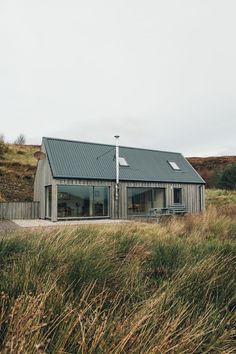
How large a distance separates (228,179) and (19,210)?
22670 millimetres

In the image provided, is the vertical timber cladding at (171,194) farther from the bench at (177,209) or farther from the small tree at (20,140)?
the small tree at (20,140)

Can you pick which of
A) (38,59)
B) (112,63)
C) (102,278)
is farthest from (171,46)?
(102,278)

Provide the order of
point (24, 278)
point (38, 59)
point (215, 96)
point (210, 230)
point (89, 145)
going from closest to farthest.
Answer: point (24, 278) < point (210, 230) < point (38, 59) < point (215, 96) < point (89, 145)

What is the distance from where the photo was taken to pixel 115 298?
9.02 ft

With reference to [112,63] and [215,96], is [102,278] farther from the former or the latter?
[215,96]

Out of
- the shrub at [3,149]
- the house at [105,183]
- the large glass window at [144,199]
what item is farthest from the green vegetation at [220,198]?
the shrub at [3,149]

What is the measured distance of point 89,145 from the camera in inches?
753

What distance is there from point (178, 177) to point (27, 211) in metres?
11.3

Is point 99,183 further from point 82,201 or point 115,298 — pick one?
point 115,298

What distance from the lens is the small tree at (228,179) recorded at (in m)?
29.4

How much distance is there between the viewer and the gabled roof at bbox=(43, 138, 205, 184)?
1659 centimetres

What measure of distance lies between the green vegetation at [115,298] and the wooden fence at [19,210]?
511 inches

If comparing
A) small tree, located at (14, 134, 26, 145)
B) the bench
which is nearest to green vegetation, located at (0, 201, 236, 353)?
the bench

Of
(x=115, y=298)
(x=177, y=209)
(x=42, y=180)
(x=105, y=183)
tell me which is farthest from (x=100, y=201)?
(x=115, y=298)
